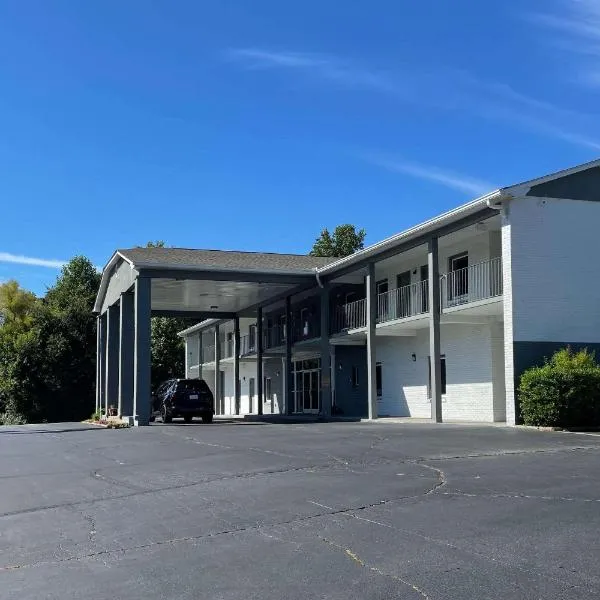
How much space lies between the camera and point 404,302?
1051 inches

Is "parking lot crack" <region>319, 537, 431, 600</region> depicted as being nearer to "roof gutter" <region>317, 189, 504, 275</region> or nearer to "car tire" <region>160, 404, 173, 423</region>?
"roof gutter" <region>317, 189, 504, 275</region>

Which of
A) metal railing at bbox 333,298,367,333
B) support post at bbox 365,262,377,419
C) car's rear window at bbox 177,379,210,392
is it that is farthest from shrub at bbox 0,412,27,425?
support post at bbox 365,262,377,419

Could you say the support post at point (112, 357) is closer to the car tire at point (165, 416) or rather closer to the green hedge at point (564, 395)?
the car tire at point (165, 416)

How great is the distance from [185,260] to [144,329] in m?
3.26

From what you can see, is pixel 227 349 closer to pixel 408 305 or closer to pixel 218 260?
pixel 218 260

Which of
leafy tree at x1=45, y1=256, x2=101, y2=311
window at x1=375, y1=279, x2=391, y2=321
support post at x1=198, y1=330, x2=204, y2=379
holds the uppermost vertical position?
leafy tree at x1=45, y1=256, x2=101, y2=311

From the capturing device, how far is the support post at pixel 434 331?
72.6 ft

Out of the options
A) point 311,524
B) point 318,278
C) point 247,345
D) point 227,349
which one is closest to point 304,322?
point 247,345

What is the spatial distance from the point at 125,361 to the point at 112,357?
6.22 metres

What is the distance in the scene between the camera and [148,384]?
26250 millimetres

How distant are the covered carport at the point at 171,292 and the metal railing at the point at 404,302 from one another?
2853mm

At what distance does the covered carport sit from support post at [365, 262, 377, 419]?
3.76 metres

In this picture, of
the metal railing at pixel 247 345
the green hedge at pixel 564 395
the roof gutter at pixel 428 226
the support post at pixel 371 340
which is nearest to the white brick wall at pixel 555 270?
the roof gutter at pixel 428 226

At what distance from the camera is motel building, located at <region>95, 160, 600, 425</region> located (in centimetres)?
1983
